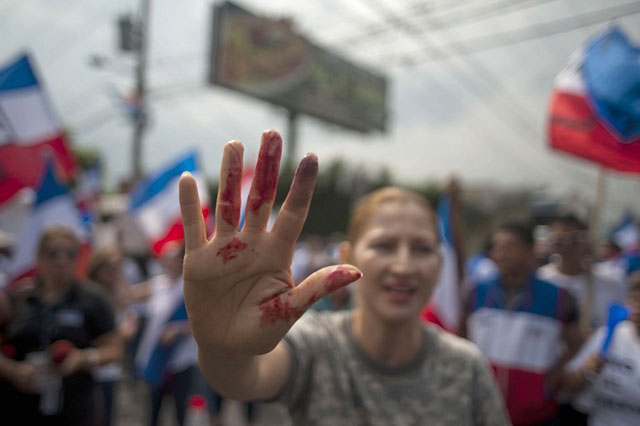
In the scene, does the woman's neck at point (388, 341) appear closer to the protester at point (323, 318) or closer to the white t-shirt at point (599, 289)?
the protester at point (323, 318)

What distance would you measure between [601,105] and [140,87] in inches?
492

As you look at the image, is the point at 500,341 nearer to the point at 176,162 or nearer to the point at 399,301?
the point at 399,301

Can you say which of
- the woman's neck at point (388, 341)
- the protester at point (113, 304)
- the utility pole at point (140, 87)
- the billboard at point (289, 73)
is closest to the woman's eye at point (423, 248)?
the woman's neck at point (388, 341)

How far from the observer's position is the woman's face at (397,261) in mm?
1609

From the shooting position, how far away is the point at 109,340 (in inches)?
134

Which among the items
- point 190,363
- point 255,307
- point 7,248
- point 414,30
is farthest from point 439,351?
point 414,30

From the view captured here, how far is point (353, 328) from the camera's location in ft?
5.61

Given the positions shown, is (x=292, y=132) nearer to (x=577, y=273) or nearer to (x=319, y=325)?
(x=577, y=273)

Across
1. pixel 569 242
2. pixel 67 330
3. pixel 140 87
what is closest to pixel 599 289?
pixel 569 242

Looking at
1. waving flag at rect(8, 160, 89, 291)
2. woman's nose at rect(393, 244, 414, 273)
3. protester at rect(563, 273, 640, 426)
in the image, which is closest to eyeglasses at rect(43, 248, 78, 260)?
waving flag at rect(8, 160, 89, 291)

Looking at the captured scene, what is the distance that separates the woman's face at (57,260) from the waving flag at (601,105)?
3.37 m

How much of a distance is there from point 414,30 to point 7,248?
9874mm

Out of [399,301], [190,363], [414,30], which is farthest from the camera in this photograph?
[414,30]

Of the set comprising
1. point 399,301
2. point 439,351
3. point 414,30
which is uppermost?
point 414,30
